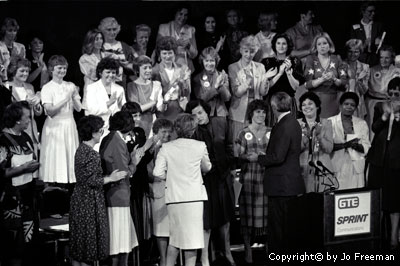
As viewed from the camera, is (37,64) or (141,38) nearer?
(37,64)

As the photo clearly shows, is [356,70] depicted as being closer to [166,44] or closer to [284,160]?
[166,44]

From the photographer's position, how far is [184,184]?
288 inches

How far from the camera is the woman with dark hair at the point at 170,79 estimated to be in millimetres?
9375

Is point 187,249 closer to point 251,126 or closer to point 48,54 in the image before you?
point 251,126

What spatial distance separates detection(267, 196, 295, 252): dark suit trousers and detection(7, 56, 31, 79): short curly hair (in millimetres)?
2869

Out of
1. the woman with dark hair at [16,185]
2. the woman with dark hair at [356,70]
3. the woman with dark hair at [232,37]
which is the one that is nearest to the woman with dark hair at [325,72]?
the woman with dark hair at [356,70]

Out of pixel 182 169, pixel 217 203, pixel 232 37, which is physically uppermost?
pixel 232 37

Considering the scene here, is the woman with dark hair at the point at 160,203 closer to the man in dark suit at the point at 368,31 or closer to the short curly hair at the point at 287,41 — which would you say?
the short curly hair at the point at 287,41

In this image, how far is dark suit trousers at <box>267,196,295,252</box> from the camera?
7949mm

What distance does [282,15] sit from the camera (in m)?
11.4

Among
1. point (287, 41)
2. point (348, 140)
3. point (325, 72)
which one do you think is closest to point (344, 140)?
point (348, 140)

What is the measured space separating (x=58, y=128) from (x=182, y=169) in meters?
2.11

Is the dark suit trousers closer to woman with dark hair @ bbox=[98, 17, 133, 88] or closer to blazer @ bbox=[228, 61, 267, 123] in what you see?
blazer @ bbox=[228, 61, 267, 123]

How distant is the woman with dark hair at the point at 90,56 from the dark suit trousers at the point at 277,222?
256cm
